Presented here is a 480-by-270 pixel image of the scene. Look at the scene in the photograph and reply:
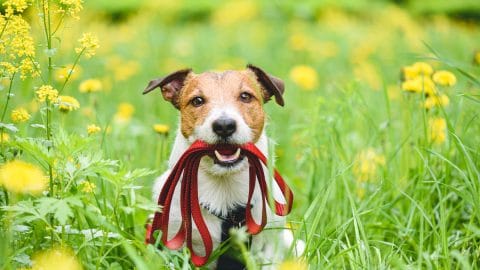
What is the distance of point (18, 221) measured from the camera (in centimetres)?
248

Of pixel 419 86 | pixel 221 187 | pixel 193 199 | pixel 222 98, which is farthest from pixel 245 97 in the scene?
pixel 419 86

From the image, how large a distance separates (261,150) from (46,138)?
1.04 m

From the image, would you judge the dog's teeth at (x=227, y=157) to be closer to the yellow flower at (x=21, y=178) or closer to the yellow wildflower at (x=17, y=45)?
the yellow wildflower at (x=17, y=45)

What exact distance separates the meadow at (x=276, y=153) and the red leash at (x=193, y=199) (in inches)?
3.4

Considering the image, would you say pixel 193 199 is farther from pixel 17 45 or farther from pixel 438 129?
pixel 438 129

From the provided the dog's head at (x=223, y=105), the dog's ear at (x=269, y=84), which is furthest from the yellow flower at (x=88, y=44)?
the dog's ear at (x=269, y=84)

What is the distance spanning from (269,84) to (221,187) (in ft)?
2.01

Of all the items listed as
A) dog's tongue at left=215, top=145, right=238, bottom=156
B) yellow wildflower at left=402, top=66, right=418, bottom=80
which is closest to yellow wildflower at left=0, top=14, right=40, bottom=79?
dog's tongue at left=215, top=145, right=238, bottom=156

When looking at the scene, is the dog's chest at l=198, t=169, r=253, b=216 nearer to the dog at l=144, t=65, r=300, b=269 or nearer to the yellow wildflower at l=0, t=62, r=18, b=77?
the dog at l=144, t=65, r=300, b=269

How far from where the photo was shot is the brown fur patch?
3.20 metres

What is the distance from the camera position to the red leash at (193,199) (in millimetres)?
3014

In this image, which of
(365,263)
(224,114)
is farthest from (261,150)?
(365,263)

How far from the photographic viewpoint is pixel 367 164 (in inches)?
166

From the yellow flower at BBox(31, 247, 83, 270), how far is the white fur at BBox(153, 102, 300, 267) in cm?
61
